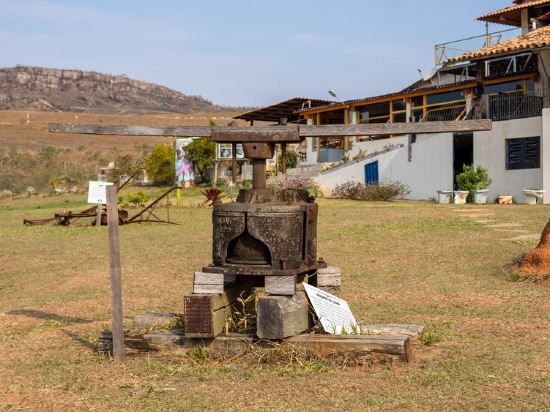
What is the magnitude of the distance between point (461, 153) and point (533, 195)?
217 inches

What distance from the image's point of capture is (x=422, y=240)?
14.4 m

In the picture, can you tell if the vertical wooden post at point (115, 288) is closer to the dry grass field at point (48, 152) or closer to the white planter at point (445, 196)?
the white planter at point (445, 196)

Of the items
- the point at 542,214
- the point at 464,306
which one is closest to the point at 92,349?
the point at 464,306

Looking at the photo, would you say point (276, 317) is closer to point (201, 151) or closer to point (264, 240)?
point (264, 240)

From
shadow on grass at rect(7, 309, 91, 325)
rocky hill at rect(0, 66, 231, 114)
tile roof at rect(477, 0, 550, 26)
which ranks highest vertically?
rocky hill at rect(0, 66, 231, 114)

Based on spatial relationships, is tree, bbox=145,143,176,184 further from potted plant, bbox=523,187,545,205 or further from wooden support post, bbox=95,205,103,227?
potted plant, bbox=523,187,545,205

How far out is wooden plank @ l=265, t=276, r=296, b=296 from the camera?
6.05 metres

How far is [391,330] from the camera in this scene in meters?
6.42

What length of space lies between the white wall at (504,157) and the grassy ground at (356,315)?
Result: 9538 millimetres

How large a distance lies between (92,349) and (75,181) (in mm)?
41795

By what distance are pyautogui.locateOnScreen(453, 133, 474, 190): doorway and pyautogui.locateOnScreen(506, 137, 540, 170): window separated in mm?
2520

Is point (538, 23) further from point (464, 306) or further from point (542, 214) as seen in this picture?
point (464, 306)

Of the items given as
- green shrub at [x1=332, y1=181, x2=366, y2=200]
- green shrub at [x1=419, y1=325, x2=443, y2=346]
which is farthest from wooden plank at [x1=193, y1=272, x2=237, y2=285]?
green shrub at [x1=332, y1=181, x2=366, y2=200]

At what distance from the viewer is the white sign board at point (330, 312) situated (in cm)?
620
